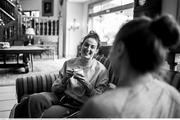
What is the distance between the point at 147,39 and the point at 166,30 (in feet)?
0.30

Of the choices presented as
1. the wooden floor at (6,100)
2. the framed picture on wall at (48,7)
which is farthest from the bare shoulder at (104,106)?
the framed picture on wall at (48,7)

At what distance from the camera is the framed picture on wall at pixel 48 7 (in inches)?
425

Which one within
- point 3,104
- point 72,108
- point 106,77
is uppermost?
point 106,77

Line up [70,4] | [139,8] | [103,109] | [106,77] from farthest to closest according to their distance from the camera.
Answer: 1. [70,4]
2. [139,8]
3. [106,77]
4. [103,109]

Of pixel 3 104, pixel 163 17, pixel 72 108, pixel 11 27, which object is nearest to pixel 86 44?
pixel 72 108

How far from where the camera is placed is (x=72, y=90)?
1596mm

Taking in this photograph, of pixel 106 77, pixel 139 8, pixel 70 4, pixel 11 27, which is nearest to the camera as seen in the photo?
pixel 106 77

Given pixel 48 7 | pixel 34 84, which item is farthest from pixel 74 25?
pixel 34 84

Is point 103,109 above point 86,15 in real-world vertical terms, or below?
below

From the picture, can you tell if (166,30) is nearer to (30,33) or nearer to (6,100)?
(6,100)

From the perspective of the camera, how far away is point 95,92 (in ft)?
5.09

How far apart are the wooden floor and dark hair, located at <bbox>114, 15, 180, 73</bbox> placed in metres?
2.40

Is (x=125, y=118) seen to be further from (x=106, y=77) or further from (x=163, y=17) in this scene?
(x=106, y=77)

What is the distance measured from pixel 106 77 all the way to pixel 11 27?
7221 millimetres
